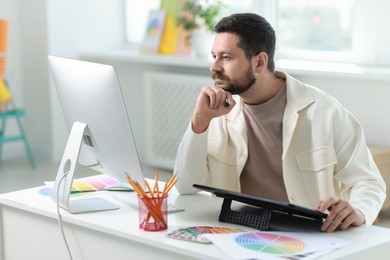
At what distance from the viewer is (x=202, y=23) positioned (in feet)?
17.9

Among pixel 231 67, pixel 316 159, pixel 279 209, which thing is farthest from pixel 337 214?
pixel 231 67

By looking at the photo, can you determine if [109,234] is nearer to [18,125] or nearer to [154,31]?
[154,31]

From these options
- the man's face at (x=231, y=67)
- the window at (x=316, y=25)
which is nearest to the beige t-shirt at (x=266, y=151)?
the man's face at (x=231, y=67)

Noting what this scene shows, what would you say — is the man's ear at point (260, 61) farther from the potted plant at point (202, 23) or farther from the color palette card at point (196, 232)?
the potted plant at point (202, 23)

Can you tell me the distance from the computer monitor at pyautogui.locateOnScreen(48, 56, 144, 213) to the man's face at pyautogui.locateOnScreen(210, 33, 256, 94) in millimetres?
396

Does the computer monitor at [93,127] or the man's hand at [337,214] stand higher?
the computer monitor at [93,127]

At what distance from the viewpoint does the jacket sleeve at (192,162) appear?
2.55 meters

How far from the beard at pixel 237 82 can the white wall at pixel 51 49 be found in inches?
124

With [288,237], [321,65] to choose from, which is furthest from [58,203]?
[321,65]

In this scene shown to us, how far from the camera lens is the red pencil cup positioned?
7.01ft

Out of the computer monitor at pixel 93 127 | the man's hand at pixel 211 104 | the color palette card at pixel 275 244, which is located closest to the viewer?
the color palette card at pixel 275 244

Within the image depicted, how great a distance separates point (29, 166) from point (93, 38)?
106 centimetres

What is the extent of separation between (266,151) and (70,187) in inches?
25.1

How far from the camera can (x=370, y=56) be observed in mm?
4645
